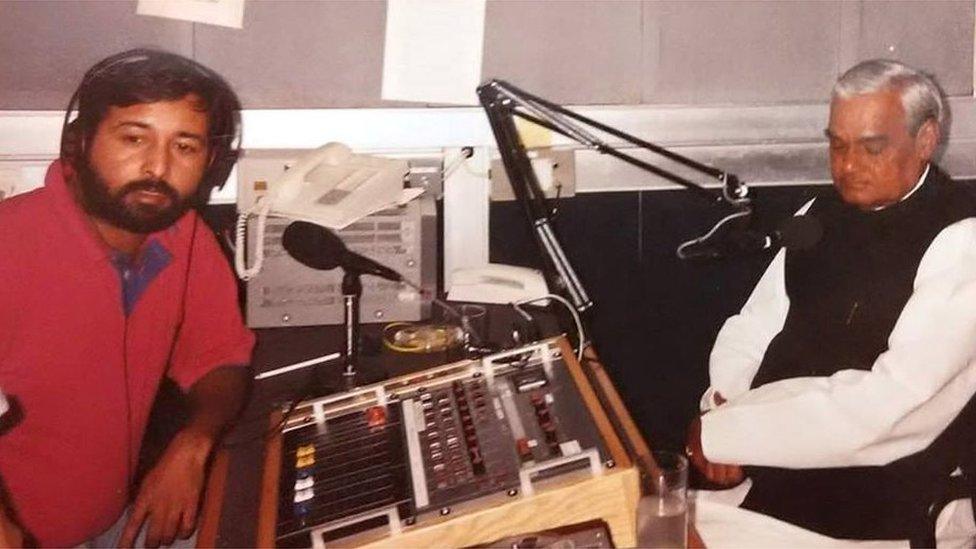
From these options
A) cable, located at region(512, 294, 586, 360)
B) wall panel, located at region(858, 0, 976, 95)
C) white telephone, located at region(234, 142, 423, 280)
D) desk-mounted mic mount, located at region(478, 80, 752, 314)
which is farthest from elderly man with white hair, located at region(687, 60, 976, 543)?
white telephone, located at region(234, 142, 423, 280)

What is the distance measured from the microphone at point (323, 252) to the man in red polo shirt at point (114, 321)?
188 mm

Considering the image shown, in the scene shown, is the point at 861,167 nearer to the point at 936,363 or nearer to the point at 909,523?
the point at 936,363

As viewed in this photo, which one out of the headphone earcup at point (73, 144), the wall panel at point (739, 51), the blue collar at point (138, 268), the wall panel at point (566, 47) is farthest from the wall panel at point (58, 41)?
the wall panel at point (739, 51)

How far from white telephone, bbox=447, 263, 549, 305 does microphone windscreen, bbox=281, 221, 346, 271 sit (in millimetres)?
327

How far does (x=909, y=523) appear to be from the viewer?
5.84 feet

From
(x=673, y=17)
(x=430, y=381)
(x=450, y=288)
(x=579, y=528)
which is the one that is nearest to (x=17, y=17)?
(x=450, y=288)

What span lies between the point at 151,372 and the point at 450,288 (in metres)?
0.60

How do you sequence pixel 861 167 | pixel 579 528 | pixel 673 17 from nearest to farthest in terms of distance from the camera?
pixel 579 528
pixel 861 167
pixel 673 17

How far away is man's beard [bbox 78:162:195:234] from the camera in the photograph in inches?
65.4

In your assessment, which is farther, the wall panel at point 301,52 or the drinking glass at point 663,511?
the wall panel at point 301,52

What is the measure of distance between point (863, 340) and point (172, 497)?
3.88 ft

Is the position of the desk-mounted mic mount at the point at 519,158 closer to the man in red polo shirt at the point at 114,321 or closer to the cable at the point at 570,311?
the cable at the point at 570,311

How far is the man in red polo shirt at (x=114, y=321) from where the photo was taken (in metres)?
1.57

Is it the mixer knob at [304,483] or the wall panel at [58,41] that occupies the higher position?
the wall panel at [58,41]
